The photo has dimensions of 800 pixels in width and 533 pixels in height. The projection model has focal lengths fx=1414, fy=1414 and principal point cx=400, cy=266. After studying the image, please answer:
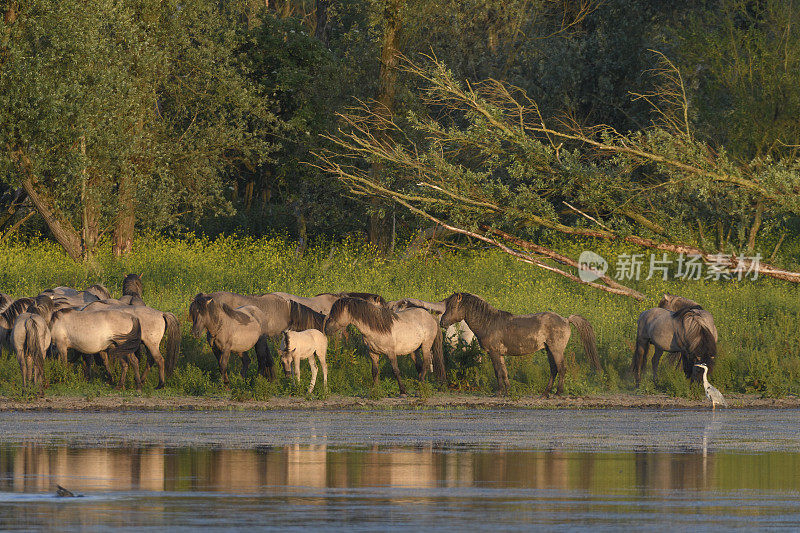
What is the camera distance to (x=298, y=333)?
73.0 ft

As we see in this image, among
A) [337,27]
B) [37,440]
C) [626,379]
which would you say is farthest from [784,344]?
[337,27]

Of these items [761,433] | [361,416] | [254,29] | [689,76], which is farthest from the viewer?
[254,29]

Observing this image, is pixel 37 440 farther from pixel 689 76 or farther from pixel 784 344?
pixel 689 76

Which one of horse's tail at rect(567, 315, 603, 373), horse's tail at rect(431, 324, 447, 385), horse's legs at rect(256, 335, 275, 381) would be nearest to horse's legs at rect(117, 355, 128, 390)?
horse's legs at rect(256, 335, 275, 381)

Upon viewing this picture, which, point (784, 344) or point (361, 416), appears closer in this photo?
point (361, 416)

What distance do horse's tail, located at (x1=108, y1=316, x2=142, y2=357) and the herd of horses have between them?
16 mm

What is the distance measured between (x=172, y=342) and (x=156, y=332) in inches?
13.6

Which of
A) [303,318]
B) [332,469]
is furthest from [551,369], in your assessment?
[332,469]

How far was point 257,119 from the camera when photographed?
49.7 metres

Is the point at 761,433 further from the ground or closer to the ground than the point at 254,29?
closer to the ground

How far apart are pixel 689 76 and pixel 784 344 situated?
53.4 ft

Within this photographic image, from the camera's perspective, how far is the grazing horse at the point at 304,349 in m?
22.2

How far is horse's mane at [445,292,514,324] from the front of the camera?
2306 cm

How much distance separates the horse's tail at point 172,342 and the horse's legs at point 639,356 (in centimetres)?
778
